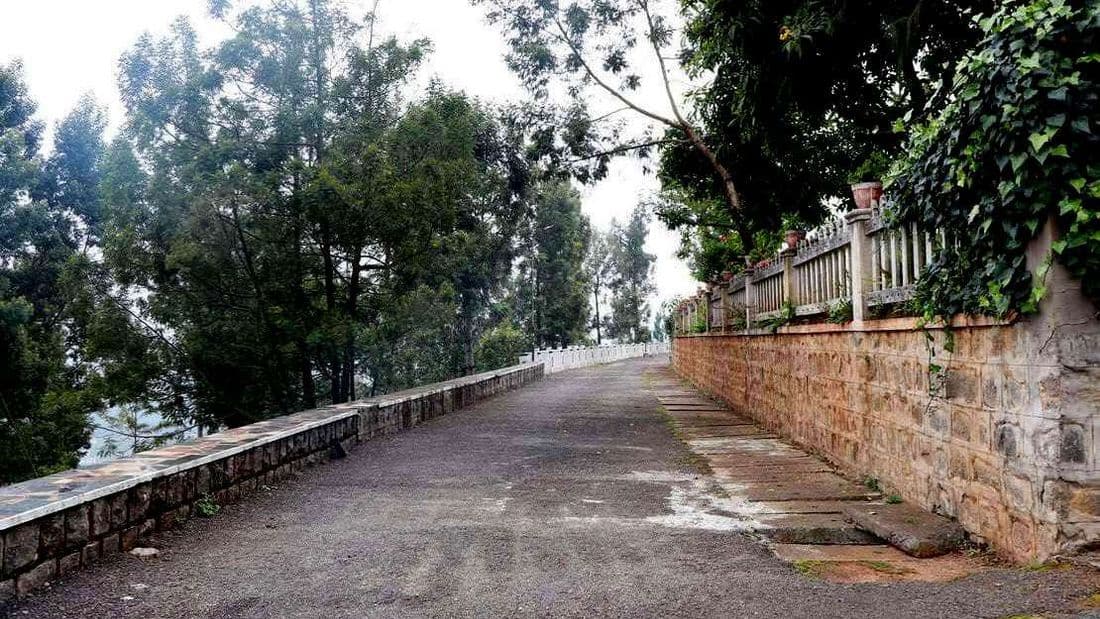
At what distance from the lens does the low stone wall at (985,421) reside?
3645 mm

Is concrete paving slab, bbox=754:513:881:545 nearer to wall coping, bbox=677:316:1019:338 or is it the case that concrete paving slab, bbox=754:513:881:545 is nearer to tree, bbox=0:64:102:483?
wall coping, bbox=677:316:1019:338

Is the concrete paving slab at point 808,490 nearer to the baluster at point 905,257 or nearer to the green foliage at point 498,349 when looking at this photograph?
the baluster at point 905,257

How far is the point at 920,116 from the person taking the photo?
487 cm

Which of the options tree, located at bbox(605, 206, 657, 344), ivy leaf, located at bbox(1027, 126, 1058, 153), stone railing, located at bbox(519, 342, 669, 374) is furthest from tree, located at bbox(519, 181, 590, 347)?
ivy leaf, located at bbox(1027, 126, 1058, 153)

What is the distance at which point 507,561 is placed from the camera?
14.1 ft

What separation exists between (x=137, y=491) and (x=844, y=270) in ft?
18.7

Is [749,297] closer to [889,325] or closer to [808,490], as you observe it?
[808,490]

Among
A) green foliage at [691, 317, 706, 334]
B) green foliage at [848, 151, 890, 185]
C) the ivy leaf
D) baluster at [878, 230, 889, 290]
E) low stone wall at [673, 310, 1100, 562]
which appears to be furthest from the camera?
green foliage at [691, 317, 706, 334]

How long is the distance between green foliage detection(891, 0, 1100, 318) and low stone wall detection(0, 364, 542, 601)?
16.0ft

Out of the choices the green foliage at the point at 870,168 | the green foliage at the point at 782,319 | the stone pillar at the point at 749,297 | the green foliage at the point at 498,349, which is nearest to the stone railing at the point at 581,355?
the green foliage at the point at 498,349

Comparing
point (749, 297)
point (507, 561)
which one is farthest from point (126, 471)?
point (749, 297)

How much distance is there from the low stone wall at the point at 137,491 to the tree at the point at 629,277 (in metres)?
54.5

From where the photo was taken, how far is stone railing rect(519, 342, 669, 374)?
28653mm

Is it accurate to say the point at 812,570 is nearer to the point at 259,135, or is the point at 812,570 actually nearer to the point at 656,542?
the point at 656,542
